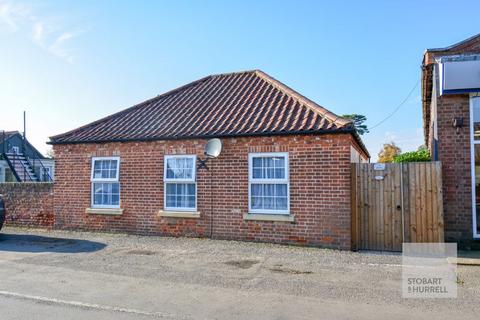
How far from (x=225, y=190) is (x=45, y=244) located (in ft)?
17.1

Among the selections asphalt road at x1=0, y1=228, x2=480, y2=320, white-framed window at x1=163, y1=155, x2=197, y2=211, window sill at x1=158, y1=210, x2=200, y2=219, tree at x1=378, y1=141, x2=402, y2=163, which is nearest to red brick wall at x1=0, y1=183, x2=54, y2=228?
asphalt road at x1=0, y1=228, x2=480, y2=320

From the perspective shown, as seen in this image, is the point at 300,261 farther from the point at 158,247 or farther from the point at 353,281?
the point at 158,247

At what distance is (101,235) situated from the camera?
11.8m

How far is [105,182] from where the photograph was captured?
12422mm

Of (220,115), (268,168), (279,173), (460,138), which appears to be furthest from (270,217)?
(460,138)

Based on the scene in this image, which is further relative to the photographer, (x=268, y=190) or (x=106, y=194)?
(x=106, y=194)

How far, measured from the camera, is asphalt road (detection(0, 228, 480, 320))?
5.25 m

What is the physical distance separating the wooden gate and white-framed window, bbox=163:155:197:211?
4.57 meters

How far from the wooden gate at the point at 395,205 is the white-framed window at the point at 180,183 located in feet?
15.0

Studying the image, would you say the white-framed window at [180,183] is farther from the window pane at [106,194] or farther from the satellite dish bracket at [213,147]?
the window pane at [106,194]

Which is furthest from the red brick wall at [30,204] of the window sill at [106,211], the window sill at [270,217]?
the window sill at [270,217]

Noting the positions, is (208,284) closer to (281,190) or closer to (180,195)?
(281,190)

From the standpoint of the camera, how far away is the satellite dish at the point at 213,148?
10.7 metres

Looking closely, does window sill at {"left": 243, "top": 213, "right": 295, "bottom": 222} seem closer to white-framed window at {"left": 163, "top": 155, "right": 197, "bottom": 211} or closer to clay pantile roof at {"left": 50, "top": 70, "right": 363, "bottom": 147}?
white-framed window at {"left": 163, "top": 155, "right": 197, "bottom": 211}
